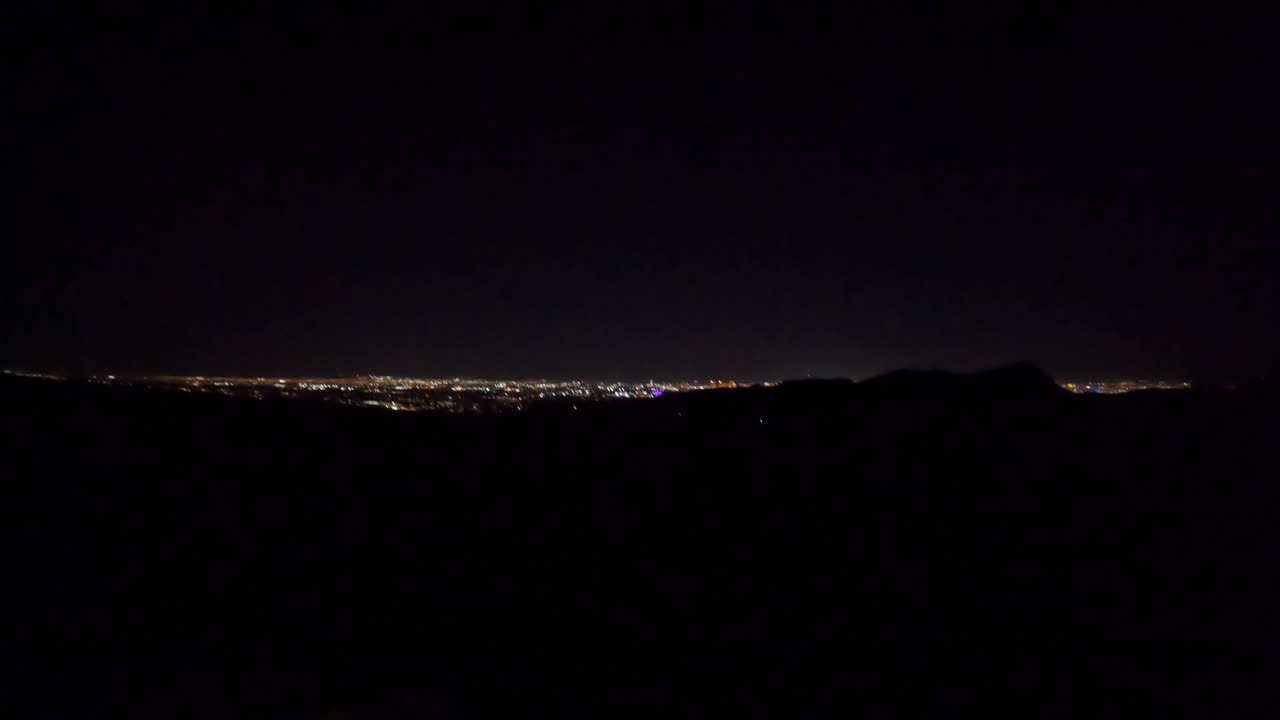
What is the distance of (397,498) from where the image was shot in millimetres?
9102

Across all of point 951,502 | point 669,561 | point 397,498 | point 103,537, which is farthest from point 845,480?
point 103,537

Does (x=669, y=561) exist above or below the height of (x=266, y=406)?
below

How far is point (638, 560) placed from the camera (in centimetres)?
840

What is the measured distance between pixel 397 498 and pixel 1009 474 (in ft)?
22.1

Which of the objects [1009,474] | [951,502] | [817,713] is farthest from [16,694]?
[1009,474]

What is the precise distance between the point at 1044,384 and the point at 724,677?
32.3 ft

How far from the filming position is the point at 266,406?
10906mm

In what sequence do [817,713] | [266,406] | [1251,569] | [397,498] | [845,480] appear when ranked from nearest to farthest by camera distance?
[817,713], [1251,569], [397,498], [845,480], [266,406]

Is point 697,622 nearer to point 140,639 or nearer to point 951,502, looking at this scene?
point 951,502

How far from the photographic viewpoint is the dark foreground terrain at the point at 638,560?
21.0ft

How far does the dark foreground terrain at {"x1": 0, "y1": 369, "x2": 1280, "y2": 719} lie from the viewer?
6.41 meters

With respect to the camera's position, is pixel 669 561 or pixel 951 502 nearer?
pixel 669 561

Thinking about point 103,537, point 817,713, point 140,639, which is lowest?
point 817,713

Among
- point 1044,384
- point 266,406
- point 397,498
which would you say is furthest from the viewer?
point 1044,384
